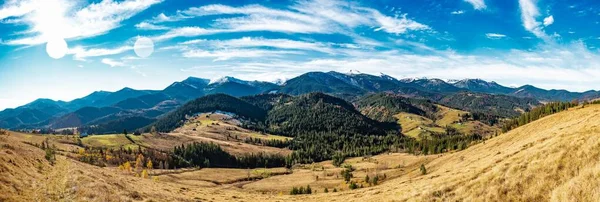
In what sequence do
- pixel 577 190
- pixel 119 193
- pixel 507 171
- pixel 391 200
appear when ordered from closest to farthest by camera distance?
pixel 577 190 → pixel 507 171 → pixel 391 200 → pixel 119 193

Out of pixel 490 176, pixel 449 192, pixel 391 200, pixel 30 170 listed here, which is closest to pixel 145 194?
pixel 30 170

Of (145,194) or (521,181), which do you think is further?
(145,194)

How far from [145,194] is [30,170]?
1590 centimetres

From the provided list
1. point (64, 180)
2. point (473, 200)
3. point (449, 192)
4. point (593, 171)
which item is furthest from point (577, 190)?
point (64, 180)

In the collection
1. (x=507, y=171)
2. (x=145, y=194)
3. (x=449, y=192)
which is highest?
(x=507, y=171)

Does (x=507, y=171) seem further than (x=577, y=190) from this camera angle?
Yes

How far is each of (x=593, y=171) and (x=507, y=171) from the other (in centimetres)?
767

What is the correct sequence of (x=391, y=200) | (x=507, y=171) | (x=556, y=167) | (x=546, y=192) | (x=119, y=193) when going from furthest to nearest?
(x=119, y=193) < (x=391, y=200) < (x=507, y=171) < (x=556, y=167) < (x=546, y=192)

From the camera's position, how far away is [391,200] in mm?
38469

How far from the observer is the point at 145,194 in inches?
1877

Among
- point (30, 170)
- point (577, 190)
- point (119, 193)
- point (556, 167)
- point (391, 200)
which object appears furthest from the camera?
point (30, 170)

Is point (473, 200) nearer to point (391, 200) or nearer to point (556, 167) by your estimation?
point (556, 167)

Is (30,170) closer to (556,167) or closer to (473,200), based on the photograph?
(473,200)

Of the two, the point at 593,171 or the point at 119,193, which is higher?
the point at 593,171
